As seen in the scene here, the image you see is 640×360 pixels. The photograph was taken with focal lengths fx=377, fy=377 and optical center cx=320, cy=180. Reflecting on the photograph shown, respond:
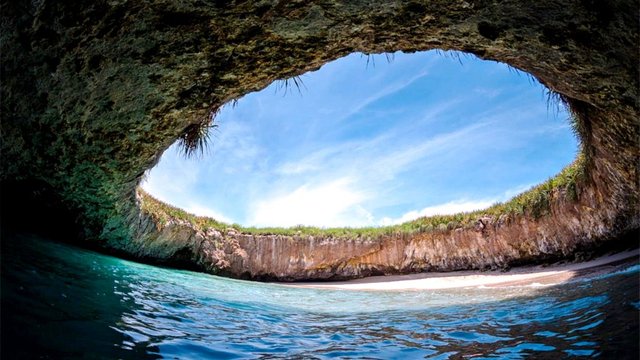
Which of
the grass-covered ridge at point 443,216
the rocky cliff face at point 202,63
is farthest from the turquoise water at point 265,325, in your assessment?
the grass-covered ridge at point 443,216

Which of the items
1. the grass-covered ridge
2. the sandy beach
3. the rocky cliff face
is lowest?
the sandy beach

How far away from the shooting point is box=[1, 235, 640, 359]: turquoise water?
3076 millimetres

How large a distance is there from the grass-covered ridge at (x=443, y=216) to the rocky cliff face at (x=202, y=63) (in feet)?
6.57

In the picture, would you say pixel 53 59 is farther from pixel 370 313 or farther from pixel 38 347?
pixel 370 313

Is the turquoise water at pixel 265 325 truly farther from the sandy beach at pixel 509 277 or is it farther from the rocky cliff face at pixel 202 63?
the sandy beach at pixel 509 277

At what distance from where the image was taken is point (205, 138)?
8.23 m

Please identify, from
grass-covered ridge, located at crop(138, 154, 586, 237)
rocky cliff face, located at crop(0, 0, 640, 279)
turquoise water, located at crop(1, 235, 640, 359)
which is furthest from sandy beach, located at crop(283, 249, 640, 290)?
turquoise water, located at crop(1, 235, 640, 359)

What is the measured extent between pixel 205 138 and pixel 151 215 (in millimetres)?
4369

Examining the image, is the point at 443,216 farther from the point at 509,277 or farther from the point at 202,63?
the point at 202,63

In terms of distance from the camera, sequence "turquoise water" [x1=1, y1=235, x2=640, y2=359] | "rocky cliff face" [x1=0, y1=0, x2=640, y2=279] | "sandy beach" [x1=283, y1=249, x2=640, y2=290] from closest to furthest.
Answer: "turquoise water" [x1=1, y1=235, x2=640, y2=359] < "rocky cliff face" [x1=0, y1=0, x2=640, y2=279] < "sandy beach" [x1=283, y1=249, x2=640, y2=290]

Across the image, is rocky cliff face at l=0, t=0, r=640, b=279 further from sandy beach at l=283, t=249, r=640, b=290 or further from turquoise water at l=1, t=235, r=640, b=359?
turquoise water at l=1, t=235, r=640, b=359

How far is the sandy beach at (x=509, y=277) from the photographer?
336 inches

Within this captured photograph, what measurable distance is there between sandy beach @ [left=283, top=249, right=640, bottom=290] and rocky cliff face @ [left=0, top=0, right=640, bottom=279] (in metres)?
1.11

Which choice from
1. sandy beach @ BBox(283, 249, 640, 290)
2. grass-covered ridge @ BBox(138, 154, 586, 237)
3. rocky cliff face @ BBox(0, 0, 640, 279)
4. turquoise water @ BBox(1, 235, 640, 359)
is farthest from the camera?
grass-covered ridge @ BBox(138, 154, 586, 237)
